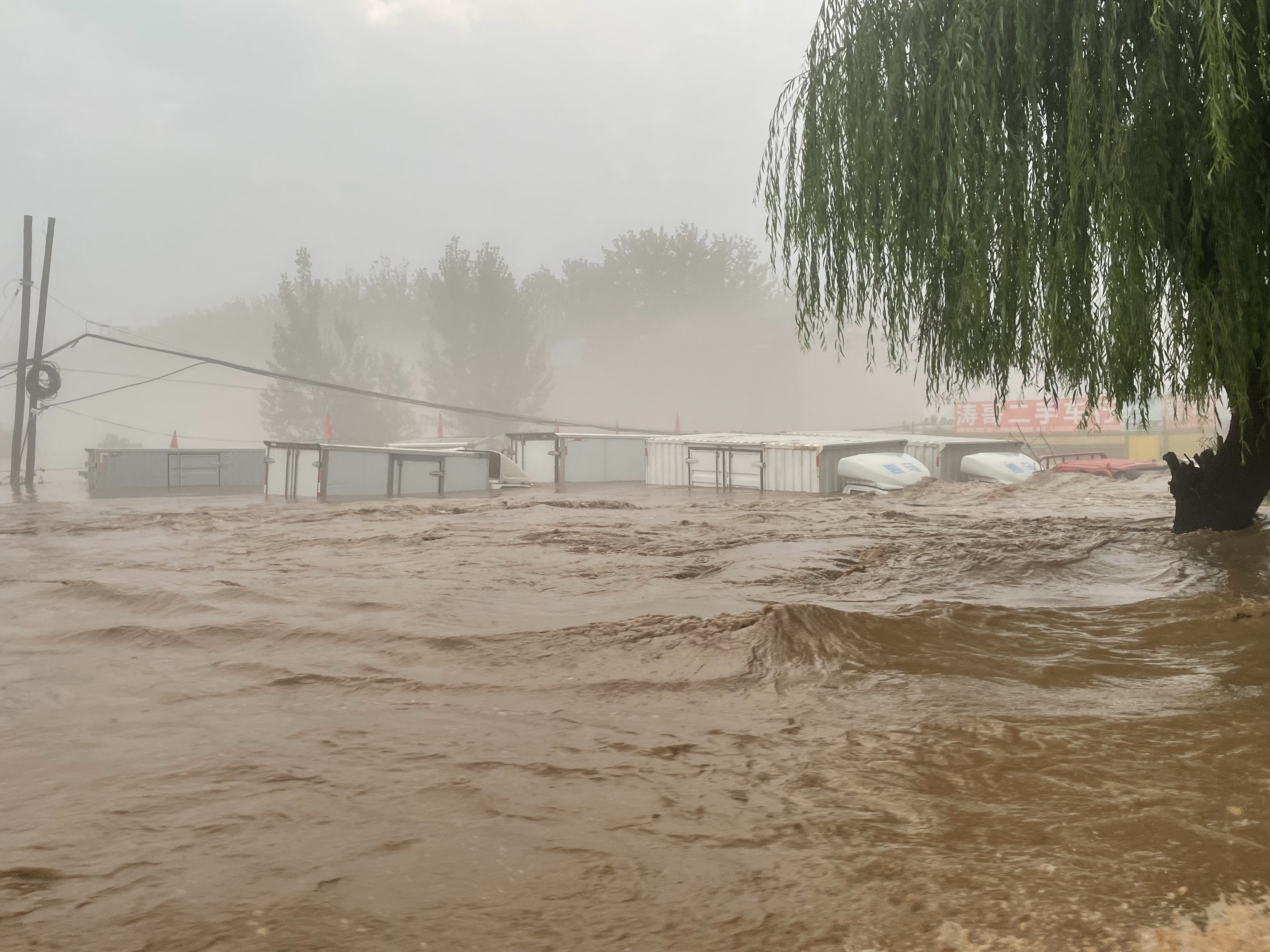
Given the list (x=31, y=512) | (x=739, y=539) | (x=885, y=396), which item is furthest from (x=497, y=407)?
(x=739, y=539)

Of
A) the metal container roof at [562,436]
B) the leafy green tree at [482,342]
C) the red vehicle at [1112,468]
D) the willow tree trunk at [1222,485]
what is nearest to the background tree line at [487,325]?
the leafy green tree at [482,342]

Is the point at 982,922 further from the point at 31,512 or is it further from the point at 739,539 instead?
the point at 31,512

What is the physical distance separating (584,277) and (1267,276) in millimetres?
80256

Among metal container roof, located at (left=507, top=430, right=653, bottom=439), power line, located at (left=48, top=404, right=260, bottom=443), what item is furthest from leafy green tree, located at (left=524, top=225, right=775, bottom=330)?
metal container roof, located at (left=507, top=430, right=653, bottom=439)

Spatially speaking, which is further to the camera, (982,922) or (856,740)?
(856,740)

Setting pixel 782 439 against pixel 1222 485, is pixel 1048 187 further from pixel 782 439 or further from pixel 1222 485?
pixel 782 439

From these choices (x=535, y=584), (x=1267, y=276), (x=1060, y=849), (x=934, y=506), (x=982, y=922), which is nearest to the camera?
(x=982, y=922)

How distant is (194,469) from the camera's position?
32812 mm

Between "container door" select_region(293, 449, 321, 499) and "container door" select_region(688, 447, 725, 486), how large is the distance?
1141cm

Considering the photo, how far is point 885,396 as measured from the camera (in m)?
86.6

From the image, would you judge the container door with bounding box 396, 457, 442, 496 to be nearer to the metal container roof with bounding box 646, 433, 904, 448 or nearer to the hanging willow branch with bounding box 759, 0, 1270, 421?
the metal container roof with bounding box 646, 433, 904, 448

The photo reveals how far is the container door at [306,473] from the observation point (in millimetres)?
27656

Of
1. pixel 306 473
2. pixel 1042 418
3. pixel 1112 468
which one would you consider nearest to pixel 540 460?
pixel 306 473

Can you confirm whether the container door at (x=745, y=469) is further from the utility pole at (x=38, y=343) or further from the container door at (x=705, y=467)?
the utility pole at (x=38, y=343)
